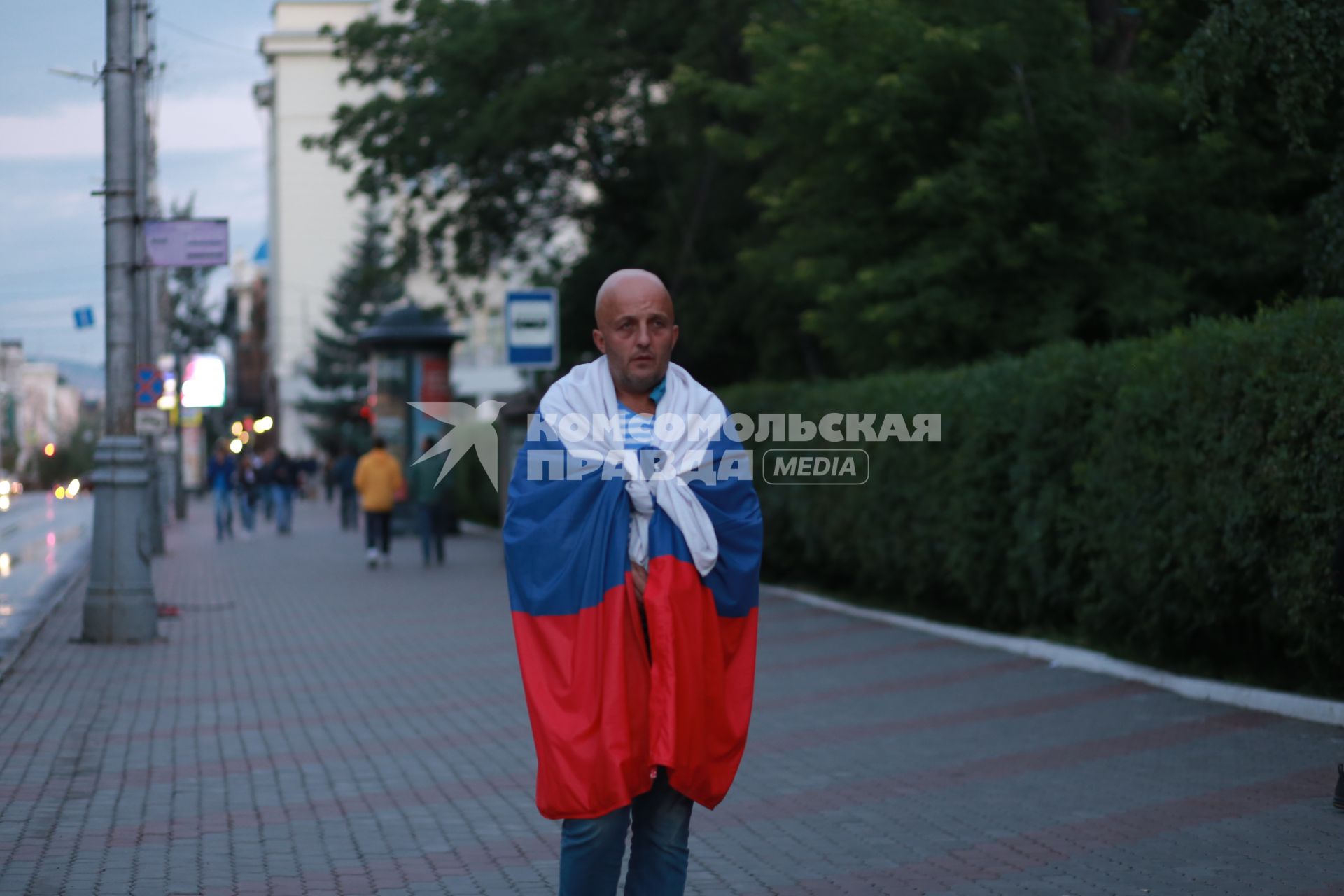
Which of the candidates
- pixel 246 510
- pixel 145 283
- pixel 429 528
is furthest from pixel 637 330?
pixel 246 510

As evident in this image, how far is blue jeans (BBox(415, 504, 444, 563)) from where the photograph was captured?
81.4ft

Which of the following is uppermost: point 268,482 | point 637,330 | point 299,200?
point 299,200

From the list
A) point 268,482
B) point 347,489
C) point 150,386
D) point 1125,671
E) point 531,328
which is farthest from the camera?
point 268,482

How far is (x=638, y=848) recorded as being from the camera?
168 inches

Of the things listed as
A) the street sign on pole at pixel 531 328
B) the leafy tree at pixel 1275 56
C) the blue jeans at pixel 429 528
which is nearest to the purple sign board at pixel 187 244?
the street sign on pole at pixel 531 328

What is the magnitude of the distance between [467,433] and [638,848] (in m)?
34.6

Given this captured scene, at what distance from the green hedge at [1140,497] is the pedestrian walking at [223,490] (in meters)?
20.4

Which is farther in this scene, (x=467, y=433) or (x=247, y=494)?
(x=467, y=433)

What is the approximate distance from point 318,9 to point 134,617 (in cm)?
8998

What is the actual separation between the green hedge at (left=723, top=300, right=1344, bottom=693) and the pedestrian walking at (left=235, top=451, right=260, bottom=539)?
848 inches

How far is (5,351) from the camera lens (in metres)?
127

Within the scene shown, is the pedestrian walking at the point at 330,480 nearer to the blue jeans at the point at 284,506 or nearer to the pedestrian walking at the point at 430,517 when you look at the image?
the blue jeans at the point at 284,506

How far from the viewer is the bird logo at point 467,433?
3250 cm

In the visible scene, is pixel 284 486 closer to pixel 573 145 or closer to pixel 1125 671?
pixel 573 145
